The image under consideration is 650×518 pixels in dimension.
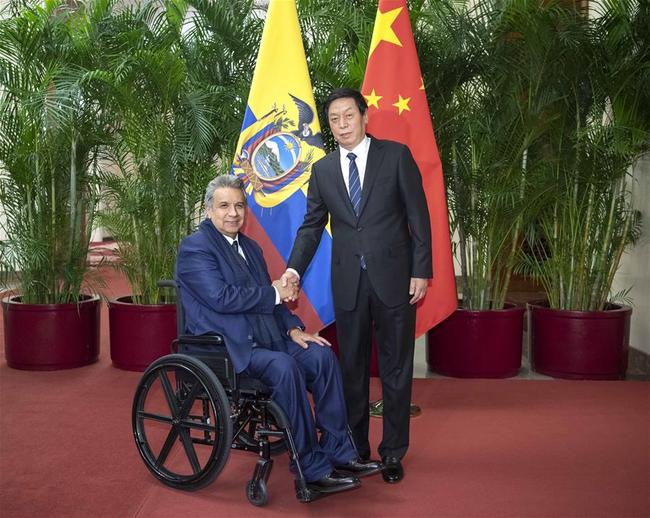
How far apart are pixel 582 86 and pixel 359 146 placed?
250 cm

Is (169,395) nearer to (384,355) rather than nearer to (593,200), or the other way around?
(384,355)

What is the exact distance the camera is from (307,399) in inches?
125

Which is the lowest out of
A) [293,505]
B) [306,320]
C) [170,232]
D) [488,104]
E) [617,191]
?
[293,505]

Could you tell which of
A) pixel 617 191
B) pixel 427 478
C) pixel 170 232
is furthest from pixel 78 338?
pixel 617 191

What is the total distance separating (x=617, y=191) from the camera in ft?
17.7

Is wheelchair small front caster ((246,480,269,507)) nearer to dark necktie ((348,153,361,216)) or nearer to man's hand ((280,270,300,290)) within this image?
man's hand ((280,270,300,290))

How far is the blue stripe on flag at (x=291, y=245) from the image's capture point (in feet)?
15.4

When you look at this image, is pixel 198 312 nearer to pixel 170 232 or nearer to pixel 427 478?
pixel 427 478

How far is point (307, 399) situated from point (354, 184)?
898 mm

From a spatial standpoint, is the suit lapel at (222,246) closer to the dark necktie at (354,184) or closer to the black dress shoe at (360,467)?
the dark necktie at (354,184)

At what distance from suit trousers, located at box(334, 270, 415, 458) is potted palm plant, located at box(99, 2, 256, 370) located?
A: 6.63ft

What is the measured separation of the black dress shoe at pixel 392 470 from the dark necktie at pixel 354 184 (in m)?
1.02

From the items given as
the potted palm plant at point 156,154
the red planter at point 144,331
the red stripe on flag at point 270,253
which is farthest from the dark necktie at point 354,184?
the red planter at point 144,331

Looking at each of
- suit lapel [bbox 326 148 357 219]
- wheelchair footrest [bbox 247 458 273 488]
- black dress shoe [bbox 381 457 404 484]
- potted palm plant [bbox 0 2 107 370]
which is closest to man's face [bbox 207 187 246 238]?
suit lapel [bbox 326 148 357 219]
